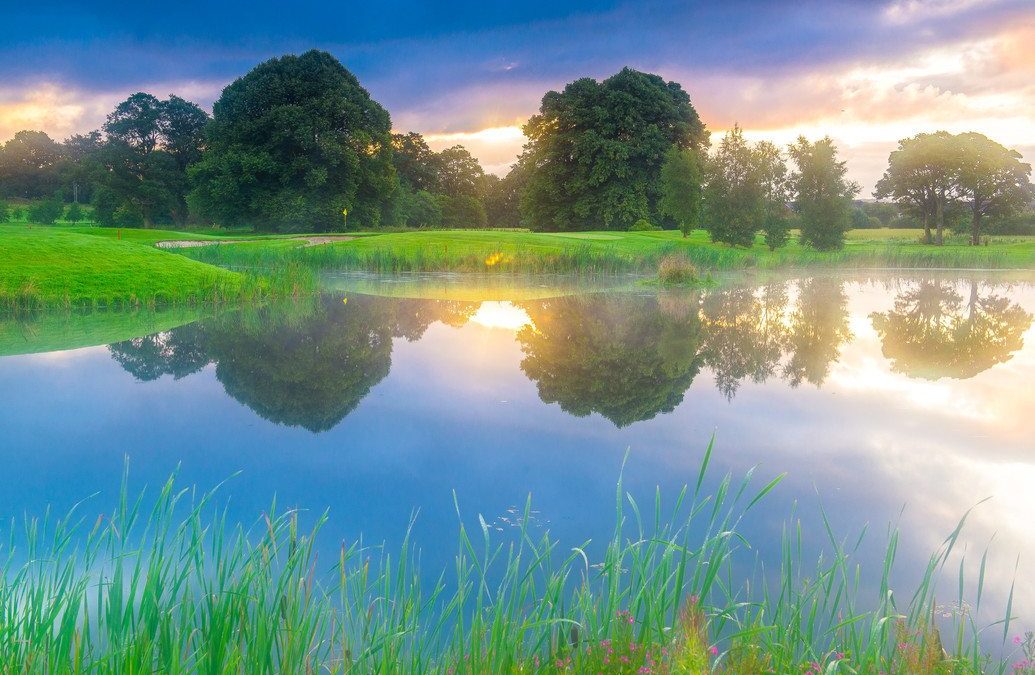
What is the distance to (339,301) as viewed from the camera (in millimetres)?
15875

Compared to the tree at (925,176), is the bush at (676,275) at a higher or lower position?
lower

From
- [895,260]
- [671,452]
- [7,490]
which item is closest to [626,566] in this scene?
[671,452]

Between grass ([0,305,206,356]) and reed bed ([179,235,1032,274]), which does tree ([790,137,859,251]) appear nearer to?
reed bed ([179,235,1032,274])

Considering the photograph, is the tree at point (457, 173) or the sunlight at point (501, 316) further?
the tree at point (457, 173)

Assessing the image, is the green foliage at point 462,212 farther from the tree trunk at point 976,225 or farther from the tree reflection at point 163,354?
the tree reflection at point 163,354

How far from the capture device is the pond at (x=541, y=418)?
14.7ft

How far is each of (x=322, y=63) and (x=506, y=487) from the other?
48029 millimetres

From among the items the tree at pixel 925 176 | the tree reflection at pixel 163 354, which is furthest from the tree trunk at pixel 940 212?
the tree reflection at pixel 163 354

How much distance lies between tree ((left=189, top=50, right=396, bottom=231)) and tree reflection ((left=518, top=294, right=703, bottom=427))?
112ft

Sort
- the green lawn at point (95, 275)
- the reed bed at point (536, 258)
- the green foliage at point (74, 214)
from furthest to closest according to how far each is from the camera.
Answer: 1. the green foliage at point (74, 214)
2. the reed bed at point (536, 258)
3. the green lawn at point (95, 275)

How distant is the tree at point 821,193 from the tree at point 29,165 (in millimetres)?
61419

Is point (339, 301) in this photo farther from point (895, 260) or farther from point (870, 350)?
point (895, 260)

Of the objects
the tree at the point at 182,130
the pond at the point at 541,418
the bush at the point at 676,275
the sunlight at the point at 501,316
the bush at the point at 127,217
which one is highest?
the tree at the point at 182,130

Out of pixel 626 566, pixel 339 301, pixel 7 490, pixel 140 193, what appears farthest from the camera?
pixel 140 193
